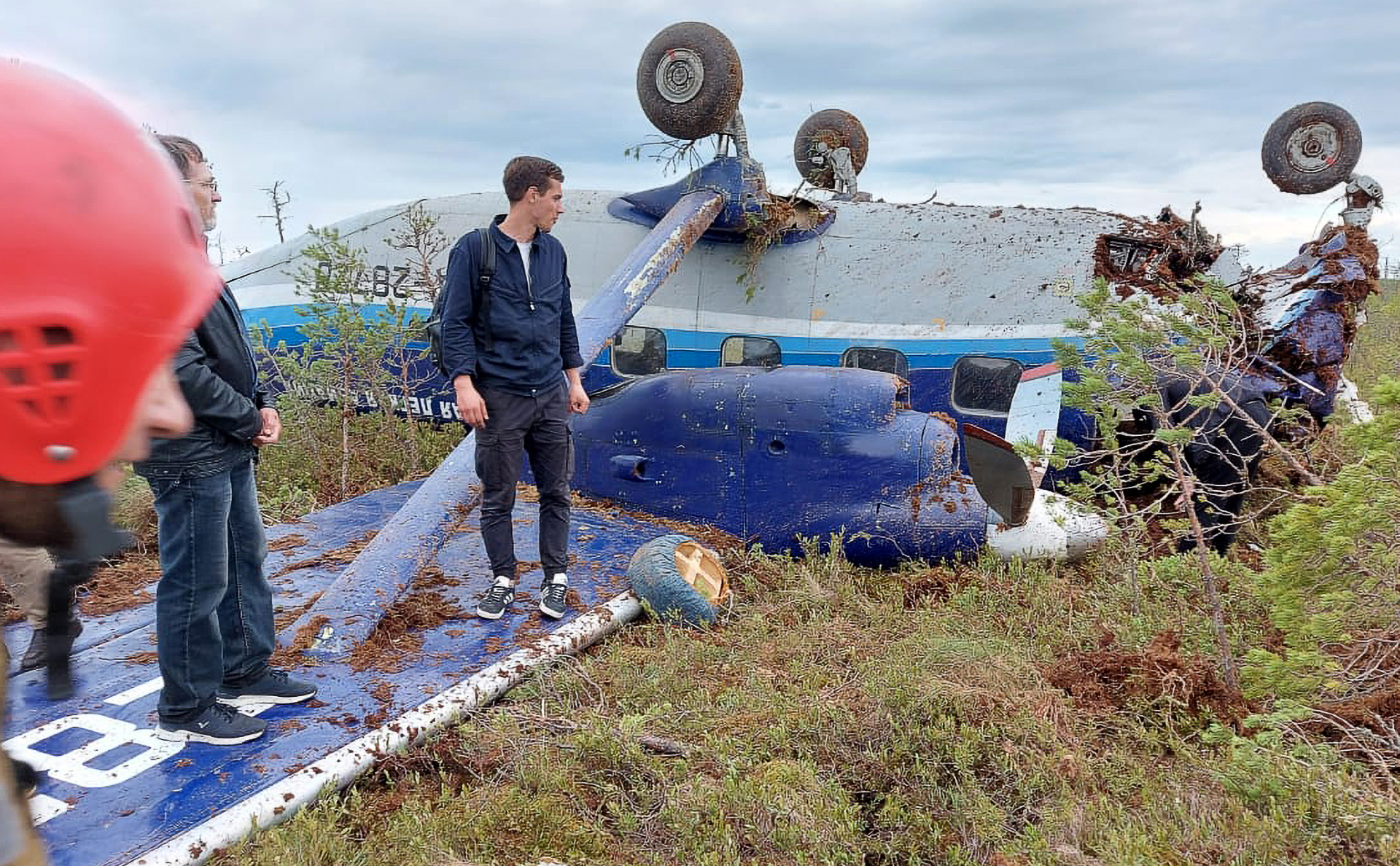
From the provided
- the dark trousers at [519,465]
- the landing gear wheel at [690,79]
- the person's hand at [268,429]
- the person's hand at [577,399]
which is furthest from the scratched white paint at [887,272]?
the person's hand at [268,429]

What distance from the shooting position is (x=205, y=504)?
3.10m

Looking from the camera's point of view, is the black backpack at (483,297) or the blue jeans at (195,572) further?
the black backpack at (483,297)

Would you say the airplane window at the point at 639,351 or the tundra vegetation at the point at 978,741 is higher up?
the airplane window at the point at 639,351

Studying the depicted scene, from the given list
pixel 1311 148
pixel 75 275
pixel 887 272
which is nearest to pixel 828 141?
pixel 887 272

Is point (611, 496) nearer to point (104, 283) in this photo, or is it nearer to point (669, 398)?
point (669, 398)

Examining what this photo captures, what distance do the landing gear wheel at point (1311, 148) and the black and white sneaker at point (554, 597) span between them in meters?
9.70

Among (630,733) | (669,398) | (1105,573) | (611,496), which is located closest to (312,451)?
(611,496)

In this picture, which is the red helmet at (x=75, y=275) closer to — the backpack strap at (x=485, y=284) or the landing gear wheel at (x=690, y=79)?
the backpack strap at (x=485, y=284)

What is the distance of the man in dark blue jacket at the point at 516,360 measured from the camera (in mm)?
4188

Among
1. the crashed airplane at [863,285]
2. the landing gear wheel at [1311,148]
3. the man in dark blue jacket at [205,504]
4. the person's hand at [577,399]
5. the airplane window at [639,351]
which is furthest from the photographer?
the landing gear wheel at [1311,148]

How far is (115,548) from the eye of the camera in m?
1.26

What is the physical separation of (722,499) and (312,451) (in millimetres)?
4295

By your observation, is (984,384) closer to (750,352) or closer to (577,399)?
(750,352)

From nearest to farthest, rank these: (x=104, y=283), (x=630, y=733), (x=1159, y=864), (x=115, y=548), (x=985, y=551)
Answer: (x=104, y=283)
(x=115, y=548)
(x=1159, y=864)
(x=630, y=733)
(x=985, y=551)
